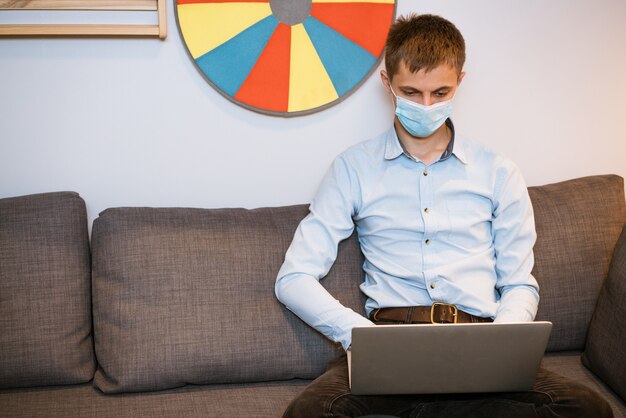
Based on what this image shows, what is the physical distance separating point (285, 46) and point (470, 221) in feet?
2.16

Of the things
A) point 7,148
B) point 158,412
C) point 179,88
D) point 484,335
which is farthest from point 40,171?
point 484,335

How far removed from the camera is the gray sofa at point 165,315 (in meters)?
1.74

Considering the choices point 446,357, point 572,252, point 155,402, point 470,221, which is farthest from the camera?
point 572,252

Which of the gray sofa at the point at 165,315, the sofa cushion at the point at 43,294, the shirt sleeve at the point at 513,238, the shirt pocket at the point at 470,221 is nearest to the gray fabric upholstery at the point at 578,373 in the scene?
the gray sofa at the point at 165,315

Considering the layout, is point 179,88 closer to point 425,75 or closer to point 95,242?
point 95,242

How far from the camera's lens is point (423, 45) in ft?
5.78

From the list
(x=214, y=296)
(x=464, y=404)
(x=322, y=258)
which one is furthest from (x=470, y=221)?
(x=214, y=296)

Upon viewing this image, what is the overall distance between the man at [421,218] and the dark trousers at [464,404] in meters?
0.19

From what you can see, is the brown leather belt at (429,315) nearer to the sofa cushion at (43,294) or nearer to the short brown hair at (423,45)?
the short brown hair at (423,45)

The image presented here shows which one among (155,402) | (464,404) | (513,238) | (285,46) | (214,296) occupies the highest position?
(285,46)

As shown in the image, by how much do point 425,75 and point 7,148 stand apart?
1.07 meters

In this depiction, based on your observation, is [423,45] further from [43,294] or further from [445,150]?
[43,294]

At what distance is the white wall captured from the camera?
196 cm

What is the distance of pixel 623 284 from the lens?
1816 mm
